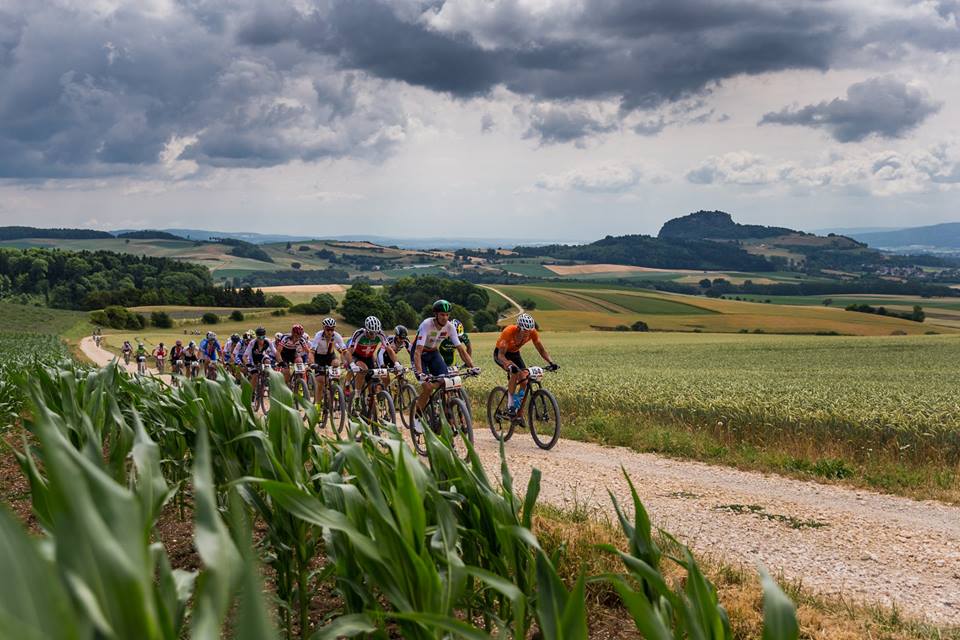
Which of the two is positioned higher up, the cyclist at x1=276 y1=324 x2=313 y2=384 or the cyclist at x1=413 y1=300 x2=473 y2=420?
the cyclist at x1=413 y1=300 x2=473 y2=420

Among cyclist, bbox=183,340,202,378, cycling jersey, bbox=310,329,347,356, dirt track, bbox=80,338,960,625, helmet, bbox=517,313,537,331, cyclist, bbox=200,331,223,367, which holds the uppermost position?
helmet, bbox=517,313,537,331

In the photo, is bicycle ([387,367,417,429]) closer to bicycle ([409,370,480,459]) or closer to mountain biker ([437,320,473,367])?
mountain biker ([437,320,473,367])

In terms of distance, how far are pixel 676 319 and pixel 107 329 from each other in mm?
65044

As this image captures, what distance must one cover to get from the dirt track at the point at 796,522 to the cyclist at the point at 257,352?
330 inches

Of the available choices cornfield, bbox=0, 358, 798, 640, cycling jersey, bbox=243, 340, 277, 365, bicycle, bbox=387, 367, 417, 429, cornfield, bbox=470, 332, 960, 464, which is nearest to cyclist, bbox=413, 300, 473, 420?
bicycle, bbox=387, 367, 417, 429

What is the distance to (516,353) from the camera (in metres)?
13.7

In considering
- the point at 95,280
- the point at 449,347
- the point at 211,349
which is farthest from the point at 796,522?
the point at 95,280

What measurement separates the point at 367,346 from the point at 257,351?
5.75 metres

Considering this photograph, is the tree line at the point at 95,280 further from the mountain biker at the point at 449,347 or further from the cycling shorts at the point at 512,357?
the cycling shorts at the point at 512,357

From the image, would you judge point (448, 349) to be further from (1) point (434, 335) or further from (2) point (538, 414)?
(2) point (538, 414)

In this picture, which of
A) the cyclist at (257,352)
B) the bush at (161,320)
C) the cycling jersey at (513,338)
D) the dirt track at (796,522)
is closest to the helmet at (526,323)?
the cycling jersey at (513,338)

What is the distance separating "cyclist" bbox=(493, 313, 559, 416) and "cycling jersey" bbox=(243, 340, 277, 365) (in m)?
7.69

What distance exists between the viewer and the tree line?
110 meters

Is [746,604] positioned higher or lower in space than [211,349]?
higher
